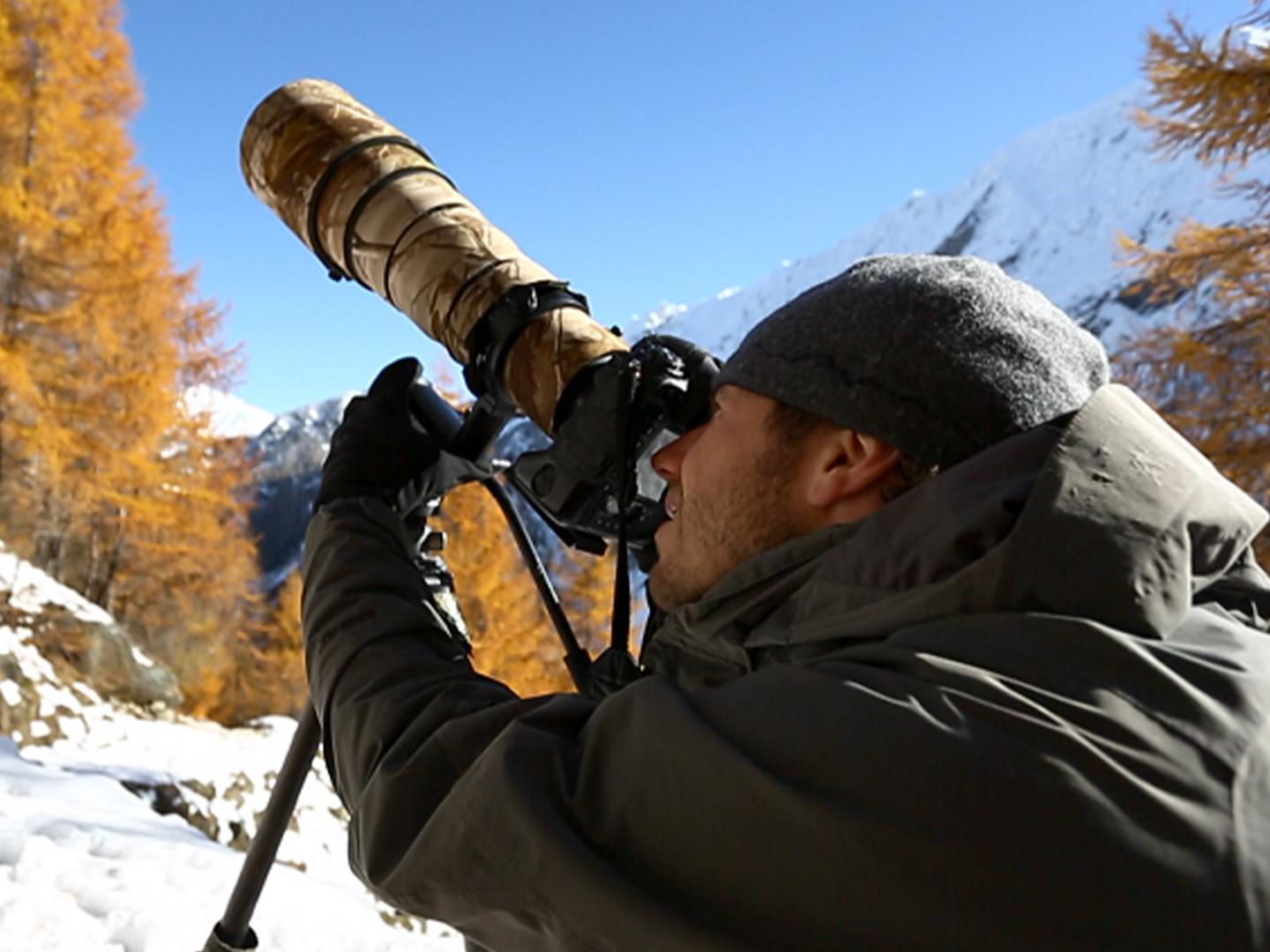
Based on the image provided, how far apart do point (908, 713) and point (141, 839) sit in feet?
10.6

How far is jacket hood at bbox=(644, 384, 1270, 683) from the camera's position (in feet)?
2.16

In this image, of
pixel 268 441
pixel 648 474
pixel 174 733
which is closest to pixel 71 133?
pixel 174 733

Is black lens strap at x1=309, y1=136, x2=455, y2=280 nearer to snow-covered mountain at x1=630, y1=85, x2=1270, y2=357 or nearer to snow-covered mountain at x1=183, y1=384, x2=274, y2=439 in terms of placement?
snow-covered mountain at x1=183, y1=384, x2=274, y2=439

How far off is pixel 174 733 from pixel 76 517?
881cm

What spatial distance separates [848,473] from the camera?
0.93 metres

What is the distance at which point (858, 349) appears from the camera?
0.93m

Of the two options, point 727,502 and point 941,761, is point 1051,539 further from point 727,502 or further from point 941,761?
point 727,502

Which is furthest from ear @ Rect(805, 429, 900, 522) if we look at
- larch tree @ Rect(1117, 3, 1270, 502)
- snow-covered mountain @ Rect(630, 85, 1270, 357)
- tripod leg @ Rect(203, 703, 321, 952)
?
snow-covered mountain @ Rect(630, 85, 1270, 357)

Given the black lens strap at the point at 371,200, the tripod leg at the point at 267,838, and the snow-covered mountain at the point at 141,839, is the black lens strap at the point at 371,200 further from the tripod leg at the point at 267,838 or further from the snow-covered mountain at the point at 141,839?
the snow-covered mountain at the point at 141,839

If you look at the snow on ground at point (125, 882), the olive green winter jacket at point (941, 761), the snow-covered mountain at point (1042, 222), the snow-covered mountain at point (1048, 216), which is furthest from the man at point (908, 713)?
the snow-covered mountain at point (1048, 216)

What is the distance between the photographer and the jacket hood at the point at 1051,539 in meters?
0.66

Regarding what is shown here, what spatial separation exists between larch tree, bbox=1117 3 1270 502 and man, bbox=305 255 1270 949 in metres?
7.89

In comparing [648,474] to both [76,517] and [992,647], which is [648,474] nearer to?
[992,647]

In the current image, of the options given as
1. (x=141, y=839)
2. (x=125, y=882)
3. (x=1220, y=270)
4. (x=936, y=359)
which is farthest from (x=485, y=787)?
(x=1220, y=270)
